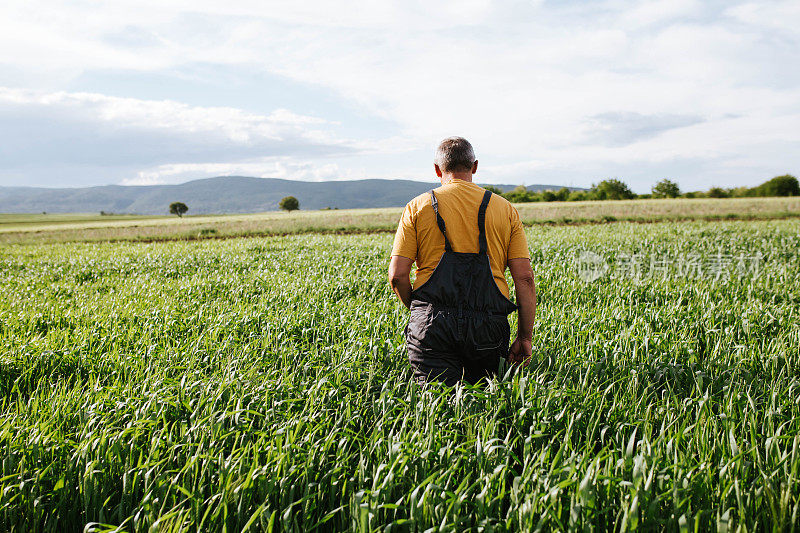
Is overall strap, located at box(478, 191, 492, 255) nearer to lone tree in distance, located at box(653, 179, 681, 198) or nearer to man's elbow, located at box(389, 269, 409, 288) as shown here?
man's elbow, located at box(389, 269, 409, 288)

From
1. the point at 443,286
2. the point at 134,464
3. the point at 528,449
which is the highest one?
the point at 443,286

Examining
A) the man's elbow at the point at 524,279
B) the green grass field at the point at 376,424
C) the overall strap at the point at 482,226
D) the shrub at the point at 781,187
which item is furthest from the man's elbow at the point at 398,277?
the shrub at the point at 781,187

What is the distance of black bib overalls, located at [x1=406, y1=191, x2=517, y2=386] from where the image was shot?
3.59m

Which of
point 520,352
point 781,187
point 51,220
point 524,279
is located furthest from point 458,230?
point 51,220

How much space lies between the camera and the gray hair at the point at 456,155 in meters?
3.72

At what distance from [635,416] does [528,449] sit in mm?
1255

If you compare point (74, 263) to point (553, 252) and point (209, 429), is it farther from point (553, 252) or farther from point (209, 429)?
point (553, 252)

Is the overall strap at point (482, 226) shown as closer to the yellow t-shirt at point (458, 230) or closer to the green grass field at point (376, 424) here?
the yellow t-shirt at point (458, 230)

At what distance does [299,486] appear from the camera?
267 centimetres

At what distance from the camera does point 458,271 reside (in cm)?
359

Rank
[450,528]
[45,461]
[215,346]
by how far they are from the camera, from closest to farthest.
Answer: [450,528] < [45,461] < [215,346]

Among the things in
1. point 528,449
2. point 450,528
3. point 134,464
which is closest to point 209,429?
point 134,464

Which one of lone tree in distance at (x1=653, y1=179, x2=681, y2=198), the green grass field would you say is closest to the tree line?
lone tree in distance at (x1=653, y1=179, x2=681, y2=198)

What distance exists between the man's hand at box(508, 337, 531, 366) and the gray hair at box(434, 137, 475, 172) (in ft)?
5.63
